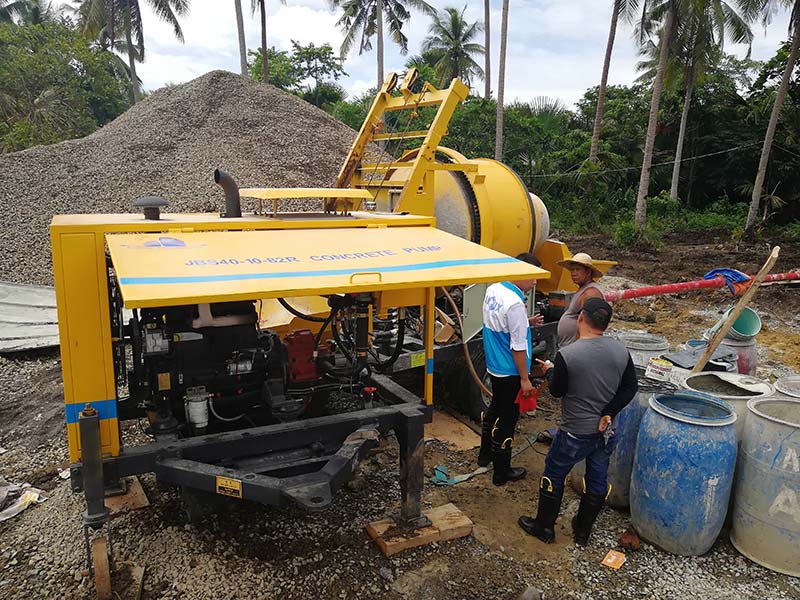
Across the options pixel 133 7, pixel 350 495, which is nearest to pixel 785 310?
pixel 350 495

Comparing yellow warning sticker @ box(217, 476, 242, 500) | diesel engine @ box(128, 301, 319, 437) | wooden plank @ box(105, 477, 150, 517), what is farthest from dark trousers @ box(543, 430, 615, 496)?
wooden plank @ box(105, 477, 150, 517)

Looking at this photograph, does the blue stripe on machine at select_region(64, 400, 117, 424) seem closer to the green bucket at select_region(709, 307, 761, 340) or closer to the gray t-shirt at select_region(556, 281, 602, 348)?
the gray t-shirt at select_region(556, 281, 602, 348)

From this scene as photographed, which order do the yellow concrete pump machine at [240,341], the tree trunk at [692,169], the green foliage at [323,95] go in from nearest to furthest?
the yellow concrete pump machine at [240,341]
the tree trunk at [692,169]
the green foliage at [323,95]

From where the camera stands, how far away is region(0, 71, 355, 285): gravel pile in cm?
1355

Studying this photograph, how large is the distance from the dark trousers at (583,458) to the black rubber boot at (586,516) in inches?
1.6

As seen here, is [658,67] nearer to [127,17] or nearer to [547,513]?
[547,513]

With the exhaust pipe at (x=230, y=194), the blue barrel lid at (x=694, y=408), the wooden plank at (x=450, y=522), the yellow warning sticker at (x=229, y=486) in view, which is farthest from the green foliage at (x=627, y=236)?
the yellow warning sticker at (x=229, y=486)

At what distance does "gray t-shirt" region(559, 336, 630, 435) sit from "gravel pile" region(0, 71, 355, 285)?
10.5m

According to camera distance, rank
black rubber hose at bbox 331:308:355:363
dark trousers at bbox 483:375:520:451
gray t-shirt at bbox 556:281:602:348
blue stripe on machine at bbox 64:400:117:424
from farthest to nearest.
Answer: gray t-shirt at bbox 556:281:602:348 < dark trousers at bbox 483:375:520:451 < black rubber hose at bbox 331:308:355:363 < blue stripe on machine at bbox 64:400:117:424

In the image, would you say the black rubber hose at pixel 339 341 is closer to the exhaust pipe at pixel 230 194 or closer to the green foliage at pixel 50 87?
the exhaust pipe at pixel 230 194

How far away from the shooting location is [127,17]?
93.8ft

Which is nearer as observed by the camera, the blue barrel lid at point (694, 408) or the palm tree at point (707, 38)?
the blue barrel lid at point (694, 408)

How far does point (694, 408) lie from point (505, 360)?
46.8 inches

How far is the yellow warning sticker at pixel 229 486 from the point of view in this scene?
2.77 metres
